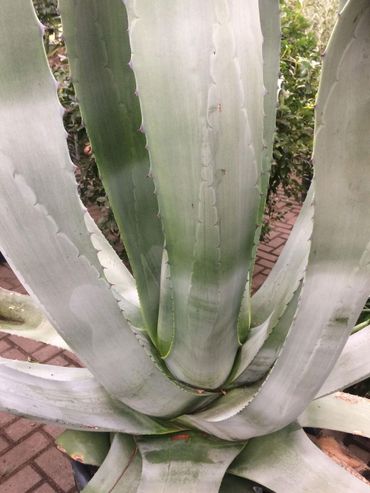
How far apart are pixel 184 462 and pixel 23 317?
2.12ft

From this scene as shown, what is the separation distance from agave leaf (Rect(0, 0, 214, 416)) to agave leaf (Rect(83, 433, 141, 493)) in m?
0.35

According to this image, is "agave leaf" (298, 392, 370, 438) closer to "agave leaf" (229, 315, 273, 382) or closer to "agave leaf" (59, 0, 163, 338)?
"agave leaf" (229, 315, 273, 382)

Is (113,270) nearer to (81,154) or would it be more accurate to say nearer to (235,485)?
(235,485)

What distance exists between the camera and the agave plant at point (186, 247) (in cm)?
70

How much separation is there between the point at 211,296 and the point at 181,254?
0.10 meters

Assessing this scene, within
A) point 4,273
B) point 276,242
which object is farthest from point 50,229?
point 276,242

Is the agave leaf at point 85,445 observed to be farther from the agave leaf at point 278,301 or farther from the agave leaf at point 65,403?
the agave leaf at point 278,301

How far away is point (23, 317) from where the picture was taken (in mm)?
1491

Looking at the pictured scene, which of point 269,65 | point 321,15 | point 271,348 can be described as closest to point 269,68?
Result: point 269,65

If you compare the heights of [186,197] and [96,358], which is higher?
[186,197]

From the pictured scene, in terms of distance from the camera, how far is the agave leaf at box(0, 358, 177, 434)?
1055 mm

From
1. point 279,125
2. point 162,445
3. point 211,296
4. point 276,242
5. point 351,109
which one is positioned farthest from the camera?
point 276,242

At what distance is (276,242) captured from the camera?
3490mm

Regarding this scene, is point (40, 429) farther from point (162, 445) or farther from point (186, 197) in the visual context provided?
point (186, 197)
